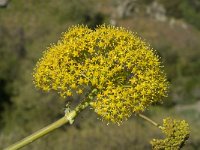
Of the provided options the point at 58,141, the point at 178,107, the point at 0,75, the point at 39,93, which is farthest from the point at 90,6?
the point at 58,141

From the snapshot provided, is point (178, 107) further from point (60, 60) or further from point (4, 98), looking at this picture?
point (60, 60)

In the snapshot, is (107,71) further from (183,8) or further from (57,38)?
(183,8)

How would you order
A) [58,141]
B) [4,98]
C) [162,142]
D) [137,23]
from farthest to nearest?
[137,23] → [4,98] → [58,141] → [162,142]

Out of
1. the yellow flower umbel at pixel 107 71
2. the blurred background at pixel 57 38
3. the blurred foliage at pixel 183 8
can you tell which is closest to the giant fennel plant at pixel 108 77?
the yellow flower umbel at pixel 107 71

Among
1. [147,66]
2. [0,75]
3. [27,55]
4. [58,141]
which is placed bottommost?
[147,66]

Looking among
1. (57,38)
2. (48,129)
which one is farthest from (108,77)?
(57,38)
